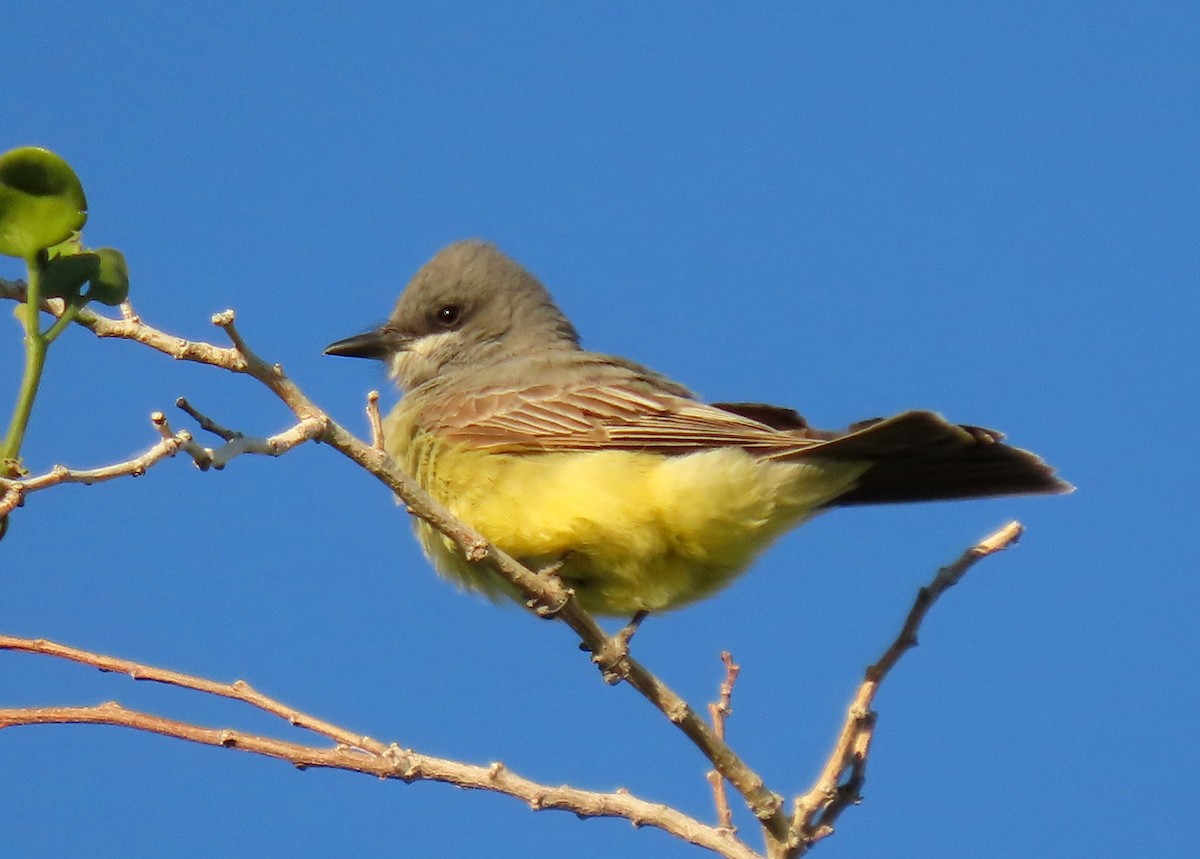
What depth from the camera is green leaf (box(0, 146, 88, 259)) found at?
1.83 m

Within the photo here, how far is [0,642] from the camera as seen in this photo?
235 centimetres

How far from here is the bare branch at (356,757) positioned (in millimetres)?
2396

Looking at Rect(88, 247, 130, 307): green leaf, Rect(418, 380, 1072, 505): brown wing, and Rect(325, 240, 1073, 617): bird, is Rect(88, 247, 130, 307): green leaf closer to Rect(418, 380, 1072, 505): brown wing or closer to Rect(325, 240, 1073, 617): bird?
Rect(325, 240, 1073, 617): bird

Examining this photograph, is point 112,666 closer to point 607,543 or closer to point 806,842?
point 806,842

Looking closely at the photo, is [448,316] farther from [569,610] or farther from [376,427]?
[376,427]

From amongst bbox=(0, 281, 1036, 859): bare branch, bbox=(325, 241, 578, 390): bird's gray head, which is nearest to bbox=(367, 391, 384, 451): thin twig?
bbox=(0, 281, 1036, 859): bare branch

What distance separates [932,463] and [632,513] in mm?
970

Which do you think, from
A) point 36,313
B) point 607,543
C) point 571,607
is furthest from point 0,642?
point 607,543

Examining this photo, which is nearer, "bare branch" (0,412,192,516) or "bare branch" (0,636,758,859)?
"bare branch" (0,412,192,516)

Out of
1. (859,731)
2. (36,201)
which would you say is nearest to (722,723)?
(859,731)

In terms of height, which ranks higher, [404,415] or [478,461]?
[404,415]

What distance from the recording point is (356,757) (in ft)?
9.28

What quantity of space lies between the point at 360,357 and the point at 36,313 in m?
4.14

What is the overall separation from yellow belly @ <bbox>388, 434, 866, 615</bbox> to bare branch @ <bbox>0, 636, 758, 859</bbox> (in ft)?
4.63
